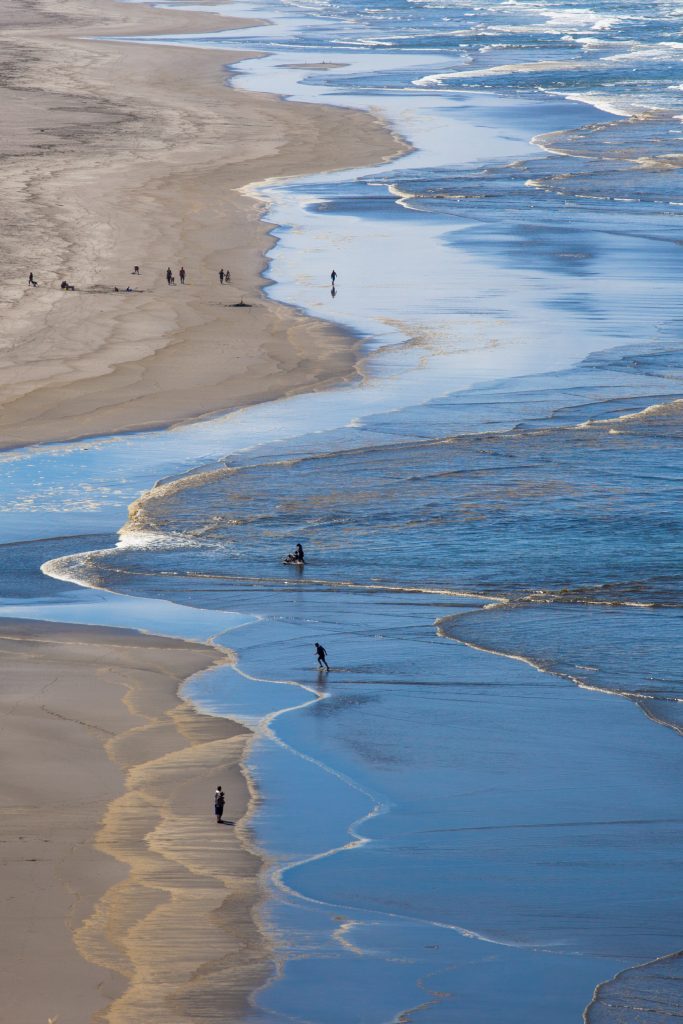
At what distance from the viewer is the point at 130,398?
31766 mm

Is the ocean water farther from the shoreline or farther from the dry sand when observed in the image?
the dry sand

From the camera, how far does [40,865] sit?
13.1 metres

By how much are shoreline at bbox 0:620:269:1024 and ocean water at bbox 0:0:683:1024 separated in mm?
437

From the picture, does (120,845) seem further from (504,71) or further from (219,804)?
(504,71)

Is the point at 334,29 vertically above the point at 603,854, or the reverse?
the point at 334,29

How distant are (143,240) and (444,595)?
2869cm

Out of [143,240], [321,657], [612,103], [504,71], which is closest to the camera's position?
[321,657]

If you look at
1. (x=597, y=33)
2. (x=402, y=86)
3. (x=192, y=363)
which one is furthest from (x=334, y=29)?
(x=192, y=363)

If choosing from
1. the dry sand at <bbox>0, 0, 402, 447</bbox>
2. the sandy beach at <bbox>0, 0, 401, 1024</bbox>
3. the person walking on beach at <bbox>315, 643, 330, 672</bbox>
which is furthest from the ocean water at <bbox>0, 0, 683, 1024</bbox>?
the dry sand at <bbox>0, 0, 402, 447</bbox>

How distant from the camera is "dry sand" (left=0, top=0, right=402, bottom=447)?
32.6 metres

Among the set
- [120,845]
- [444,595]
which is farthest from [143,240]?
[120,845]

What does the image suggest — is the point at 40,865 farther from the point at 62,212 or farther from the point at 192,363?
the point at 62,212

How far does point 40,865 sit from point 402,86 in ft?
260

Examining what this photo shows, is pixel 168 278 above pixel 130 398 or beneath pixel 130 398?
Answer: above
